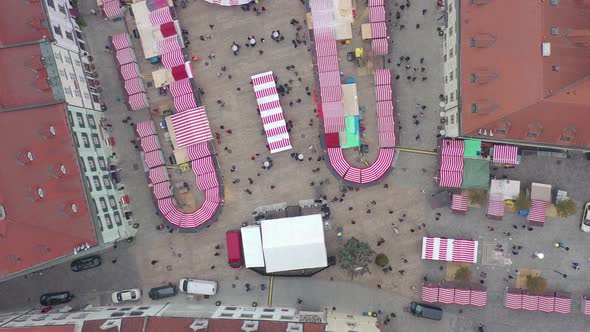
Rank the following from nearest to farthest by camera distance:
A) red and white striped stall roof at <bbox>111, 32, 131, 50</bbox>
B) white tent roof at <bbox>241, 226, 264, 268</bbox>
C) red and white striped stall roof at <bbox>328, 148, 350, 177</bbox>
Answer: white tent roof at <bbox>241, 226, 264, 268</bbox> → red and white striped stall roof at <bbox>328, 148, 350, 177</bbox> → red and white striped stall roof at <bbox>111, 32, 131, 50</bbox>

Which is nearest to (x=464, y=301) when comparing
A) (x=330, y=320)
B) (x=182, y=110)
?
(x=330, y=320)

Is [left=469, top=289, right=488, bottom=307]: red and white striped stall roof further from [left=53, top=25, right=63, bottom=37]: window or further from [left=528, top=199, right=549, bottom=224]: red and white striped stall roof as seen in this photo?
[left=53, top=25, right=63, bottom=37]: window

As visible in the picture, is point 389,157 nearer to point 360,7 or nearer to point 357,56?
point 357,56

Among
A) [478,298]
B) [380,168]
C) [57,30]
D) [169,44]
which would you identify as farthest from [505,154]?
[57,30]

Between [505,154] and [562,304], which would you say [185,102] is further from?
[562,304]

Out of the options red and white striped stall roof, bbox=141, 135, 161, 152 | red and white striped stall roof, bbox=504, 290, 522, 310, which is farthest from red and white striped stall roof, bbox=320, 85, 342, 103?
red and white striped stall roof, bbox=504, 290, 522, 310

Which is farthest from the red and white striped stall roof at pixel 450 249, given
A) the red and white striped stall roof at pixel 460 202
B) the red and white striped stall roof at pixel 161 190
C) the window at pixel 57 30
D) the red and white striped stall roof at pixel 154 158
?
the window at pixel 57 30
